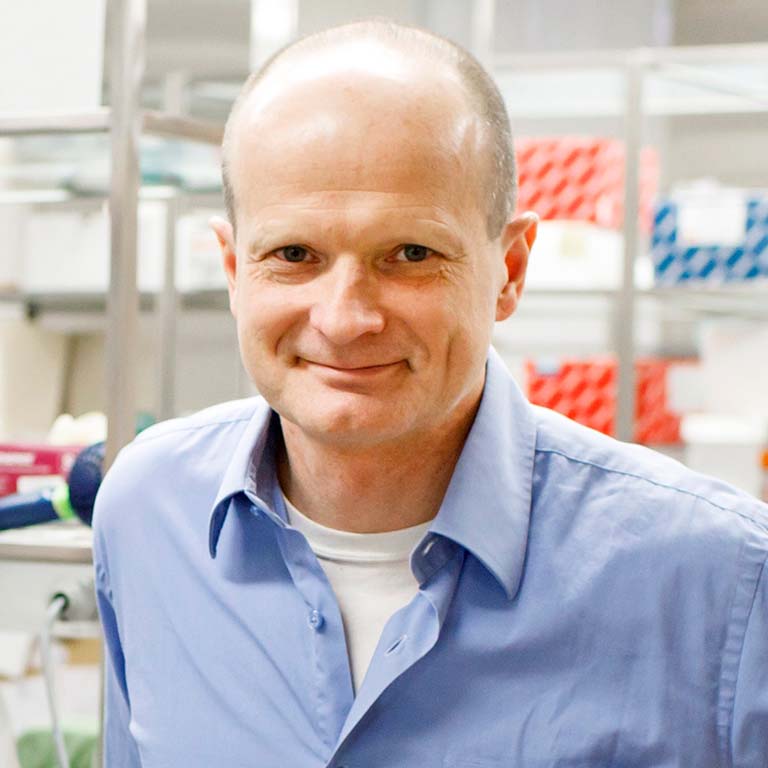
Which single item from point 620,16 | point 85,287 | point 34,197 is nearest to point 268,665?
point 34,197

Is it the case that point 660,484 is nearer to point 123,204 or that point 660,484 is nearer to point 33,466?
point 123,204

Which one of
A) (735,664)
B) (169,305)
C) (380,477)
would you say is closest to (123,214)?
(380,477)

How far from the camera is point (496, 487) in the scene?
114cm

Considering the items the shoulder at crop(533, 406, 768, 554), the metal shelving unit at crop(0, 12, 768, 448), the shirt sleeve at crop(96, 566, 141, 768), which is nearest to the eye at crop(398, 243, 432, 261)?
the shoulder at crop(533, 406, 768, 554)

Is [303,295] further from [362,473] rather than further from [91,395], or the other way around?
[91,395]

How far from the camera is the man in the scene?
1051 millimetres

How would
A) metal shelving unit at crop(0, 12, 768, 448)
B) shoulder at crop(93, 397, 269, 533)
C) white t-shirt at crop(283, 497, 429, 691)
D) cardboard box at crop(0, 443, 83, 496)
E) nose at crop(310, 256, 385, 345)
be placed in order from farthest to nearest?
metal shelving unit at crop(0, 12, 768, 448)
cardboard box at crop(0, 443, 83, 496)
shoulder at crop(93, 397, 269, 533)
white t-shirt at crop(283, 497, 429, 691)
nose at crop(310, 256, 385, 345)

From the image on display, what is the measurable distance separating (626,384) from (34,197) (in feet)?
4.82

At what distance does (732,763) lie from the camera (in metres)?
1.08

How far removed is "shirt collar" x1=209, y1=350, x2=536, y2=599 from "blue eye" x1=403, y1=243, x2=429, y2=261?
0.19 meters

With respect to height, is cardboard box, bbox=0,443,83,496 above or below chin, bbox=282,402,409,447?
below

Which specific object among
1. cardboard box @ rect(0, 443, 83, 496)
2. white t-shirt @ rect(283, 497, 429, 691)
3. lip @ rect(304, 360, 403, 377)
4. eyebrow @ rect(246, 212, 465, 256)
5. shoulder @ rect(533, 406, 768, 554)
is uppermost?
eyebrow @ rect(246, 212, 465, 256)

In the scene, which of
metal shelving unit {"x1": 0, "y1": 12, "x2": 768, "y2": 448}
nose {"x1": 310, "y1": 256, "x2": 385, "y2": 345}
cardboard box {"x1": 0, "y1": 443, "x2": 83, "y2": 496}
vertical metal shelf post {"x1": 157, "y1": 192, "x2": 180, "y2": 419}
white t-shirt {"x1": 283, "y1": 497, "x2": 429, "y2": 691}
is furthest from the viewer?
metal shelving unit {"x1": 0, "y1": 12, "x2": 768, "y2": 448}

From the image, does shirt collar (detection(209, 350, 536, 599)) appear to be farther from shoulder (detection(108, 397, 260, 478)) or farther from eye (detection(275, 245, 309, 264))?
eye (detection(275, 245, 309, 264))
